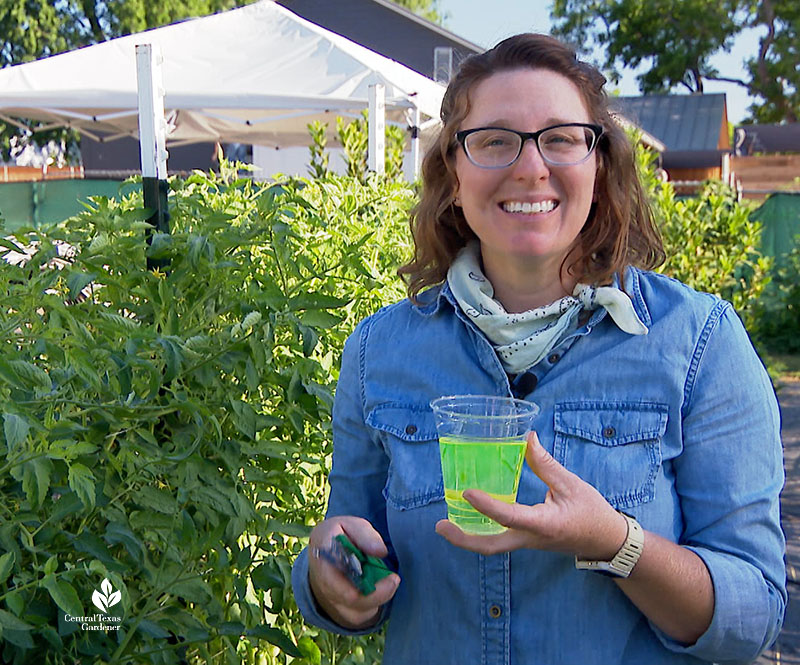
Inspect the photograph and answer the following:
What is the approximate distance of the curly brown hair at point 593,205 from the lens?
168 centimetres

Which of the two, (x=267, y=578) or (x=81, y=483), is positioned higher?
(x=81, y=483)

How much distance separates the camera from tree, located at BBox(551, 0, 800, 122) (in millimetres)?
44406

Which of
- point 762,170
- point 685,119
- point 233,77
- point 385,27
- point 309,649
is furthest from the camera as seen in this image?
point 685,119

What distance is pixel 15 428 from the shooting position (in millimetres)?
1351

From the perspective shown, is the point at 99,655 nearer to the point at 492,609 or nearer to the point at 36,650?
the point at 36,650

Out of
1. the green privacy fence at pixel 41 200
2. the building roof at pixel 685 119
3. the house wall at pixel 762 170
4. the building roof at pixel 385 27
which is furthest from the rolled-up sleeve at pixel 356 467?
the building roof at pixel 685 119

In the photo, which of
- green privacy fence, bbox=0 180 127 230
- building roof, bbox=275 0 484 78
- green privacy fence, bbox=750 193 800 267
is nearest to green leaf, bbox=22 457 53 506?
green privacy fence, bbox=750 193 800 267

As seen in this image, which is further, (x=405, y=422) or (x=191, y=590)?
(x=191, y=590)

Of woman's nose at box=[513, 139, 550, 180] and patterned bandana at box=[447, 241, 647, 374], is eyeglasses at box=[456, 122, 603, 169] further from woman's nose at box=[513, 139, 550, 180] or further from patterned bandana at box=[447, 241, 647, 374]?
patterned bandana at box=[447, 241, 647, 374]

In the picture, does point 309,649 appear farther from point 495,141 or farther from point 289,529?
point 495,141

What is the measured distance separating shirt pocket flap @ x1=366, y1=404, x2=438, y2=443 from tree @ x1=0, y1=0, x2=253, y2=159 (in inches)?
1409

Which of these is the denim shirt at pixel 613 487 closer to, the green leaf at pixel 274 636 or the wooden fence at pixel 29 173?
the green leaf at pixel 274 636

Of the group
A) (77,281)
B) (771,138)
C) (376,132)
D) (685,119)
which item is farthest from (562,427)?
(685,119)

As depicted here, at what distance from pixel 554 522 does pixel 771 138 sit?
37.4 meters
